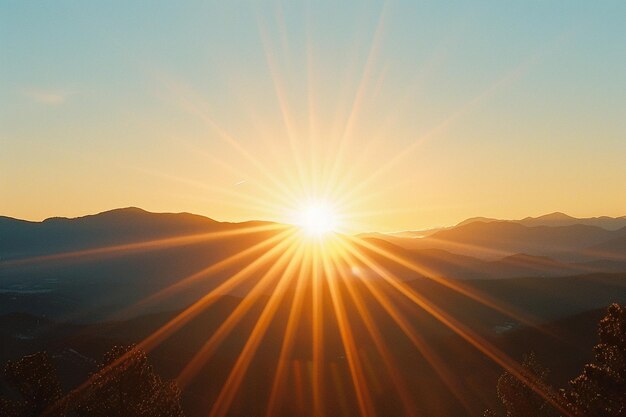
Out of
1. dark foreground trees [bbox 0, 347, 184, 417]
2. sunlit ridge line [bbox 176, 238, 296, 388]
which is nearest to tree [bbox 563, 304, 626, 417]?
dark foreground trees [bbox 0, 347, 184, 417]

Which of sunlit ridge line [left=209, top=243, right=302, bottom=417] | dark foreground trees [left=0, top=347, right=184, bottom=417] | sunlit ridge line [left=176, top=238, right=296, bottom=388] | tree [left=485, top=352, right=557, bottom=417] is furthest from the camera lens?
sunlit ridge line [left=176, top=238, right=296, bottom=388]

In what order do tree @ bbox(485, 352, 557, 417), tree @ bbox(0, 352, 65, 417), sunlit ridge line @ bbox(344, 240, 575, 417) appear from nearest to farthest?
tree @ bbox(0, 352, 65, 417)
tree @ bbox(485, 352, 557, 417)
sunlit ridge line @ bbox(344, 240, 575, 417)

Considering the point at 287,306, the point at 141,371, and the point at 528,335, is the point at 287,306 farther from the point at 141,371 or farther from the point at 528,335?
the point at 141,371

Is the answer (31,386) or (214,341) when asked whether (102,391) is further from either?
(214,341)

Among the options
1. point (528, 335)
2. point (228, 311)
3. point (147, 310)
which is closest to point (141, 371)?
point (528, 335)

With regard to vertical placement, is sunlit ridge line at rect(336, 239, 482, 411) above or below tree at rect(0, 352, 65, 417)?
below

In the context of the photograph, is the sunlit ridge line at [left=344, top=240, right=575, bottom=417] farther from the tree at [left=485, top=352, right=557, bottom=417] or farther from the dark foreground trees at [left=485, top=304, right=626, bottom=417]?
the dark foreground trees at [left=485, top=304, right=626, bottom=417]
